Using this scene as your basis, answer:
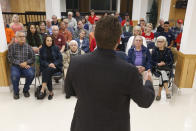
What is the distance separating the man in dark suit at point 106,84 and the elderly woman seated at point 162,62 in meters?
2.47

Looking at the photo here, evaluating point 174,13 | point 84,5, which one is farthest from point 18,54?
point 84,5

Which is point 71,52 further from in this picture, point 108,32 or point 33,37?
point 108,32

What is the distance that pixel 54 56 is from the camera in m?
3.64

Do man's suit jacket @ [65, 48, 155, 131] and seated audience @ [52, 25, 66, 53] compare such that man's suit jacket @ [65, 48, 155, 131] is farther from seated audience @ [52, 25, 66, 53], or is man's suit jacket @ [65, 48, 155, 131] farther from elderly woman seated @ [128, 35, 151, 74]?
seated audience @ [52, 25, 66, 53]

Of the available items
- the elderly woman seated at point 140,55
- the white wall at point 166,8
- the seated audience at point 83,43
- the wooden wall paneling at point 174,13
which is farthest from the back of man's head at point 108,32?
the wooden wall paneling at point 174,13

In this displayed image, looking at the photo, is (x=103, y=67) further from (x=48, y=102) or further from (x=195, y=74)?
(x=195, y=74)

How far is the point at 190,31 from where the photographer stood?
3309 mm

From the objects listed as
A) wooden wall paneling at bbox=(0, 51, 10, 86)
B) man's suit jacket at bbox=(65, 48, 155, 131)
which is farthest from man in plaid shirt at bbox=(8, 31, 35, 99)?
man's suit jacket at bbox=(65, 48, 155, 131)

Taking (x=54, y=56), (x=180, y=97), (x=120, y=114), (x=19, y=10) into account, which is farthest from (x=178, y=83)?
(x=19, y=10)

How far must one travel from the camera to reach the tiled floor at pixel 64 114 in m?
2.71

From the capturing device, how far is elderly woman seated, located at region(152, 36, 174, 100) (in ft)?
11.4

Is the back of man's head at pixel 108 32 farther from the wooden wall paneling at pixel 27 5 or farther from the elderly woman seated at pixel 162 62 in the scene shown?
the wooden wall paneling at pixel 27 5

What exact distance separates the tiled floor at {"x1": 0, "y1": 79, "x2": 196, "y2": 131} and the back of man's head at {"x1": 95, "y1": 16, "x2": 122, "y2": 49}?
6.43 ft

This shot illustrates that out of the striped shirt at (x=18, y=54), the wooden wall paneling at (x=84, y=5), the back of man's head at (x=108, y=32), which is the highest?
the wooden wall paneling at (x=84, y=5)
